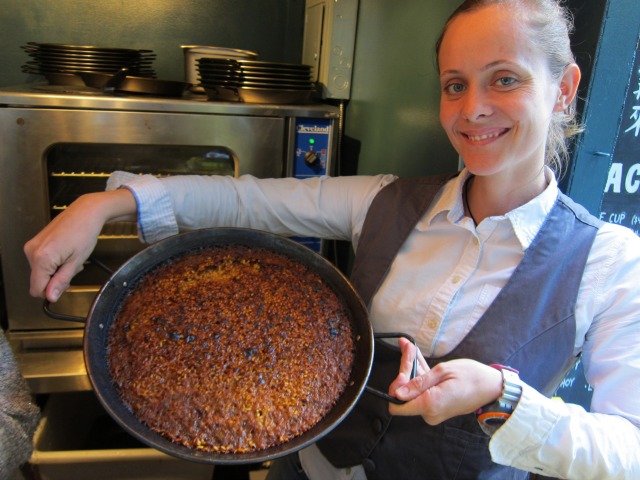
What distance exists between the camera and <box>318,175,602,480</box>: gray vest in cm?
99

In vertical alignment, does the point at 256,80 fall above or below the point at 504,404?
above

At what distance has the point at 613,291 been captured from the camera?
0.97m

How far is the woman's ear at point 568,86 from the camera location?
1.02 metres

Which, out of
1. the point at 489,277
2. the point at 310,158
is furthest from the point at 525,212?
the point at 310,158

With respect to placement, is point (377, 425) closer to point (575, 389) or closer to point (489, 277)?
point (489, 277)

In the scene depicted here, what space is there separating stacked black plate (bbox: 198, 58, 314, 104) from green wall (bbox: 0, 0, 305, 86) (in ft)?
1.94

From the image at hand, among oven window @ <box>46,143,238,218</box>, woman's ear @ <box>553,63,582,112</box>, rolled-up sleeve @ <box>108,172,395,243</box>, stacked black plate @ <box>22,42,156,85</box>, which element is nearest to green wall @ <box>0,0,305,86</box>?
stacked black plate @ <box>22,42,156,85</box>

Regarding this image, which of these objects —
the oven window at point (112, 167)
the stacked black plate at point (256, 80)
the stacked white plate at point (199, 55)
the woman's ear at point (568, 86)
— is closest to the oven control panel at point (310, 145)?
Answer: the stacked black plate at point (256, 80)

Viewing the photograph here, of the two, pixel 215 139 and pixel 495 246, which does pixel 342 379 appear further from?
pixel 215 139

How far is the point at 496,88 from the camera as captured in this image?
0.97 m

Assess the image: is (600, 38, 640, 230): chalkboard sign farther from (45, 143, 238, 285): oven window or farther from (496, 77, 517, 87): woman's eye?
(45, 143, 238, 285): oven window

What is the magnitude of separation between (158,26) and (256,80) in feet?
2.73

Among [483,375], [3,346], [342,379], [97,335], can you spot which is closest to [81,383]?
[3,346]

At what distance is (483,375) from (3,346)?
3.07 feet
